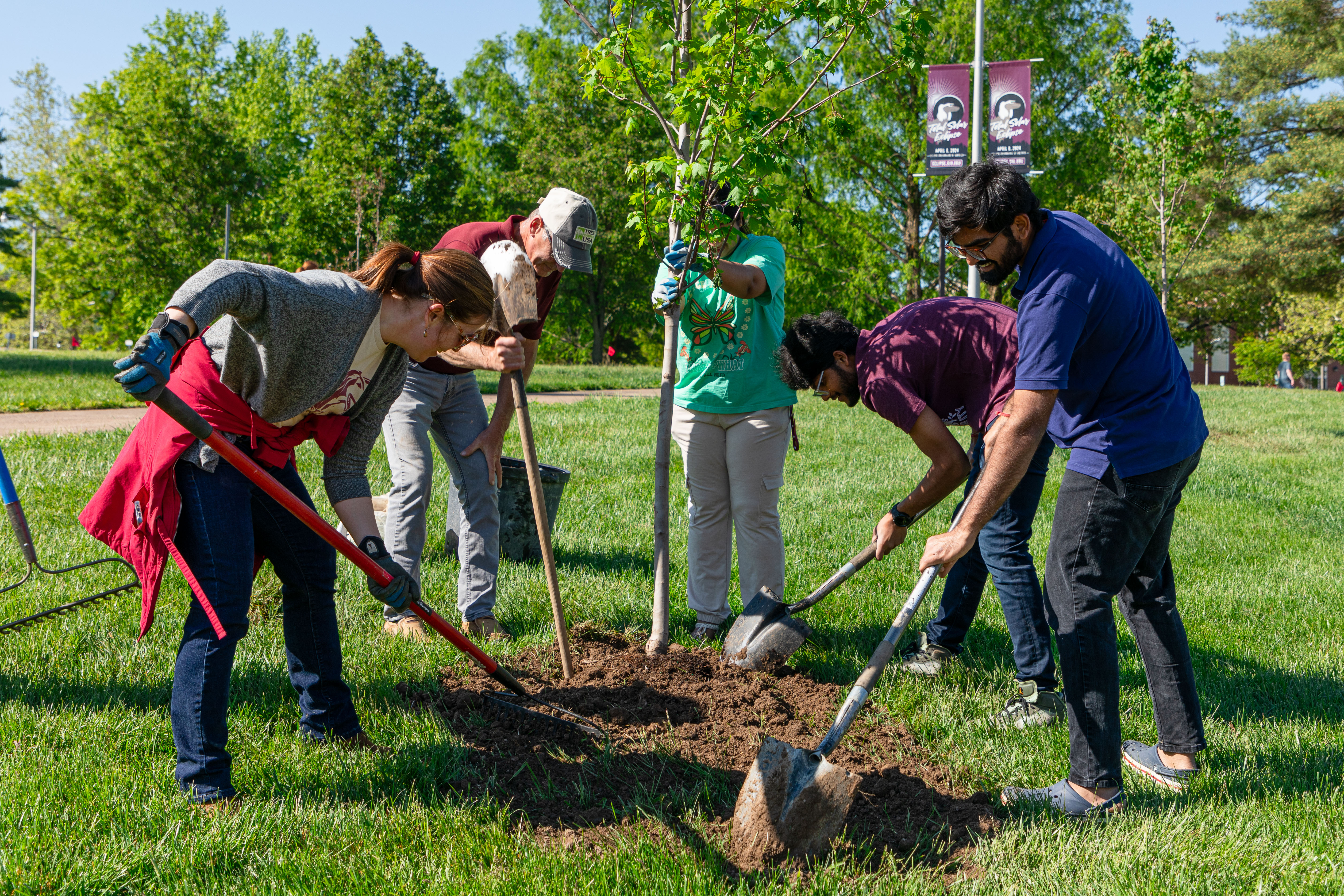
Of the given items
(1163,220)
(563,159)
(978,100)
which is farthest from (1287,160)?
(563,159)

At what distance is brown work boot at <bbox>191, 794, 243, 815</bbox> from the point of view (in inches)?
107

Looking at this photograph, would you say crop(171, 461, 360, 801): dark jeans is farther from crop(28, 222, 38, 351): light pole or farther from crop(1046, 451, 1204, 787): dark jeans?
crop(28, 222, 38, 351): light pole

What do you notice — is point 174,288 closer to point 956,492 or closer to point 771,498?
point 956,492

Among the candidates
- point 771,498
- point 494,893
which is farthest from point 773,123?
point 494,893

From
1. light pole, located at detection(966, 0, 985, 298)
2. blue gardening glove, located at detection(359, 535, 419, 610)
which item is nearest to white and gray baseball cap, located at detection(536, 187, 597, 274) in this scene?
blue gardening glove, located at detection(359, 535, 419, 610)

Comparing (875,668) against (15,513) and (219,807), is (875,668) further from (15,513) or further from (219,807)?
(15,513)

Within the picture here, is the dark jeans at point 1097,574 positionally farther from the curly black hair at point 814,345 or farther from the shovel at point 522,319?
the shovel at point 522,319

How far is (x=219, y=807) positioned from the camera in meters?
2.73

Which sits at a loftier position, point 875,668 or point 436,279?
point 436,279

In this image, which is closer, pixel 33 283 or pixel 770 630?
pixel 770 630

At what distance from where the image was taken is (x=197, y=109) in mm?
32844

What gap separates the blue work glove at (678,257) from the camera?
3.71 meters

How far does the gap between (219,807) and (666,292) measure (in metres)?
2.36

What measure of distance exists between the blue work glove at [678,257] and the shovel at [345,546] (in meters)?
1.63
